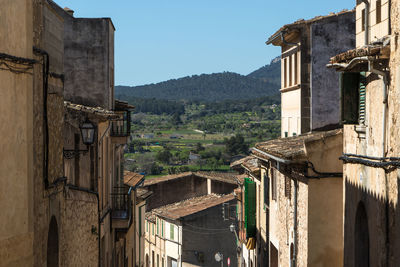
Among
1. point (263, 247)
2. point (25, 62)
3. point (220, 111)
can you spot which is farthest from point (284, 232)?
point (220, 111)

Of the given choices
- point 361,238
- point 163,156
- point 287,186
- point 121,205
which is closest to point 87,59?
point 121,205

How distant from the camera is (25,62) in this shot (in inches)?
374

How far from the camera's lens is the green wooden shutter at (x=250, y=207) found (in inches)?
1014

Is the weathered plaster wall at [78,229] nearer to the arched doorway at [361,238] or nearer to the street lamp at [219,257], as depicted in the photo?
the arched doorway at [361,238]

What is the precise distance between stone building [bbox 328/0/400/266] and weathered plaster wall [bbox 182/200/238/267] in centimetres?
2752

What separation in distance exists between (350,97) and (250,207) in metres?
14.1

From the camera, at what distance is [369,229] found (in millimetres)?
11555

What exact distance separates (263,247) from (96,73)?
339 inches

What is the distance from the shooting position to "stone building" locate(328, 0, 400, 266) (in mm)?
10141

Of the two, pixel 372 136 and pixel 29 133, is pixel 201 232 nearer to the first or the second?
pixel 372 136

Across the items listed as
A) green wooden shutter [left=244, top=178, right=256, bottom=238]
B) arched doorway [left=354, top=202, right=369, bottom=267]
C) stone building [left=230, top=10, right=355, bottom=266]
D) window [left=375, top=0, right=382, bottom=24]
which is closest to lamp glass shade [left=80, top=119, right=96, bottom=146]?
stone building [left=230, top=10, right=355, bottom=266]

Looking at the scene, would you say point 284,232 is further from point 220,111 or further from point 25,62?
point 220,111

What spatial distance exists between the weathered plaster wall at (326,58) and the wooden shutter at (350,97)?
9150 mm

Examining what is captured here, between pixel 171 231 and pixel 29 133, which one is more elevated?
pixel 29 133
